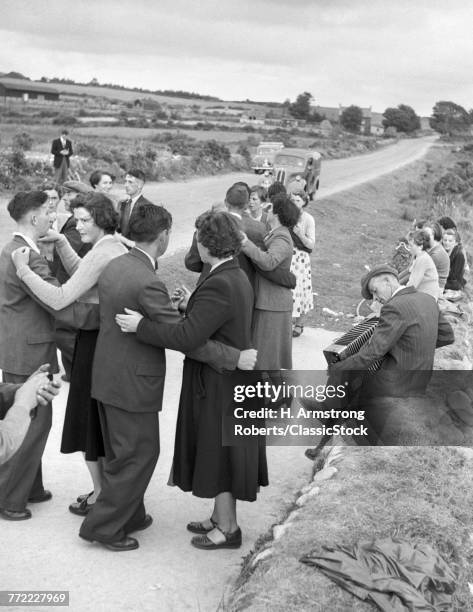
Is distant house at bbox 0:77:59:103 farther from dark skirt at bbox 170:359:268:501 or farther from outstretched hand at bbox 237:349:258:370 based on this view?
outstretched hand at bbox 237:349:258:370

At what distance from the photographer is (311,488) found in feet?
18.4

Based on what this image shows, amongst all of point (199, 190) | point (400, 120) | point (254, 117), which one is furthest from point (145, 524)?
point (400, 120)

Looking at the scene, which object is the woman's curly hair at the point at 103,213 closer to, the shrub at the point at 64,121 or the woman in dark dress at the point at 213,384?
the woman in dark dress at the point at 213,384

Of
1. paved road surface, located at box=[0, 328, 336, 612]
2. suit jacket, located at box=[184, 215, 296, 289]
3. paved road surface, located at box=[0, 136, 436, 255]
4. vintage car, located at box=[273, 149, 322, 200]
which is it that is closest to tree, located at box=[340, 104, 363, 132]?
paved road surface, located at box=[0, 136, 436, 255]

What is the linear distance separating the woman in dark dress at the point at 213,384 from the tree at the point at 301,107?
11299cm

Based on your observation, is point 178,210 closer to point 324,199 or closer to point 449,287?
point 324,199

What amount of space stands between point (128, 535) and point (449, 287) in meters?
8.27

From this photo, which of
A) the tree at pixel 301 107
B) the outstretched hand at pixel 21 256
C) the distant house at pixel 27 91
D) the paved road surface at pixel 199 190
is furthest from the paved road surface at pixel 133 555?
the tree at pixel 301 107

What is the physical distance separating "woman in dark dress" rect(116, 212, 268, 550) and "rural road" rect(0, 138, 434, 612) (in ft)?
0.84

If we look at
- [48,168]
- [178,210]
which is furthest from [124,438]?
[48,168]

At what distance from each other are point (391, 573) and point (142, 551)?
147 cm

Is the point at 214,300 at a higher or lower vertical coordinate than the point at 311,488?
higher

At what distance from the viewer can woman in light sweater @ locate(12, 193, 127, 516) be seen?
465 cm

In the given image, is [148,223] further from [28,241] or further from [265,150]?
[265,150]
